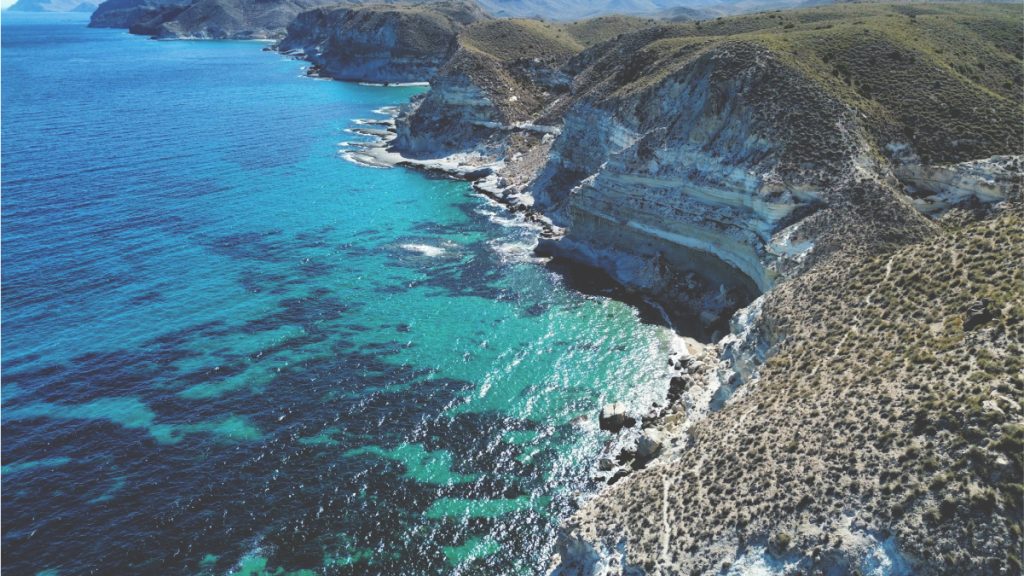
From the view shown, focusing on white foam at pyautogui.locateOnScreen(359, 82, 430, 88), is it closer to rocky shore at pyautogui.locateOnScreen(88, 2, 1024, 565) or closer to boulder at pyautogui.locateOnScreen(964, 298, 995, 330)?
rocky shore at pyautogui.locateOnScreen(88, 2, 1024, 565)

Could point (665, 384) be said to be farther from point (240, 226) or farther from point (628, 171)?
point (240, 226)

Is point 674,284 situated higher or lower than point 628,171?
lower

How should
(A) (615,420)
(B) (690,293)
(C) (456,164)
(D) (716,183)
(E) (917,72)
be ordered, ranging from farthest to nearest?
1. (C) (456,164)
2. (E) (917,72)
3. (B) (690,293)
4. (D) (716,183)
5. (A) (615,420)

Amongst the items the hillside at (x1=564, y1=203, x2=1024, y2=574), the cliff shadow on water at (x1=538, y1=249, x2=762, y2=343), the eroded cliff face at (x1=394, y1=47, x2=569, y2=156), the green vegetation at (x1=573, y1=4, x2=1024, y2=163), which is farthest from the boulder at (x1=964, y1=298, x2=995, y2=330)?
the eroded cliff face at (x1=394, y1=47, x2=569, y2=156)

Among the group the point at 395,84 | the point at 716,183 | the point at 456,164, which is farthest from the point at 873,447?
the point at 395,84

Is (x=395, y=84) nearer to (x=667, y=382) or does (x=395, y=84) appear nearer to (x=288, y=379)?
(x=288, y=379)

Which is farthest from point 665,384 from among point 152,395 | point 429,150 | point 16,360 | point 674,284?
point 429,150
